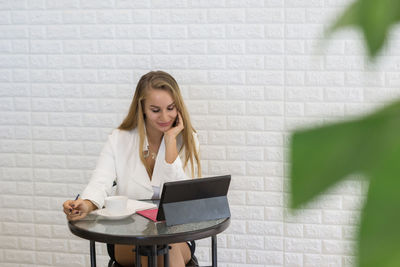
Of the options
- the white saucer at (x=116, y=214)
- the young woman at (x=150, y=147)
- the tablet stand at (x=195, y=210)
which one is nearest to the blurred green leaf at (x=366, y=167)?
the tablet stand at (x=195, y=210)

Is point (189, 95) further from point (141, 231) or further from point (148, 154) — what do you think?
point (141, 231)

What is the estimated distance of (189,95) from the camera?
3.47 metres

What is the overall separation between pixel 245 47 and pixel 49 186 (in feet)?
5.21

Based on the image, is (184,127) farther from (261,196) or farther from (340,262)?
(340,262)

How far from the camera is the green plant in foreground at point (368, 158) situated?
9 centimetres

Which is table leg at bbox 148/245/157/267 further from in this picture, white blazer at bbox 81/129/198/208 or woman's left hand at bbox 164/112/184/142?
woman's left hand at bbox 164/112/184/142

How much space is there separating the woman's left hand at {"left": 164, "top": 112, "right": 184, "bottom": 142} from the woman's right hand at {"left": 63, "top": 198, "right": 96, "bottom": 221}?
22.7 inches

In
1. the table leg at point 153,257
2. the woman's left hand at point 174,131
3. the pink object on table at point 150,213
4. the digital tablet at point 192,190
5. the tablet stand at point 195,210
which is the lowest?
the table leg at point 153,257

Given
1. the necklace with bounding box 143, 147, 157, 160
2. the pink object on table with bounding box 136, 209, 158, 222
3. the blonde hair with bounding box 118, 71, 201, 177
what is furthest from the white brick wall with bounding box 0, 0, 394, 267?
the pink object on table with bounding box 136, 209, 158, 222

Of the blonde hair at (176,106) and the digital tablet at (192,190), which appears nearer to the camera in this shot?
the digital tablet at (192,190)

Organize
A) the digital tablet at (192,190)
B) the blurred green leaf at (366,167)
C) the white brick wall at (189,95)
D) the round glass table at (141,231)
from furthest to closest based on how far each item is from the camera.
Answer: the white brick wall at (189,95), the digital tablet at (192,190), the round glass table at (141,231), the blurred green leaf at (366,167)

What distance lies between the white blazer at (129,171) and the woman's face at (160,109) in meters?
0.11

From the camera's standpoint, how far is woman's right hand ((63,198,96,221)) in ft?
8.46

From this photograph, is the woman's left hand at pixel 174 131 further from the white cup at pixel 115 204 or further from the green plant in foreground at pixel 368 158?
the green plant in foreground at pixel 368 158
